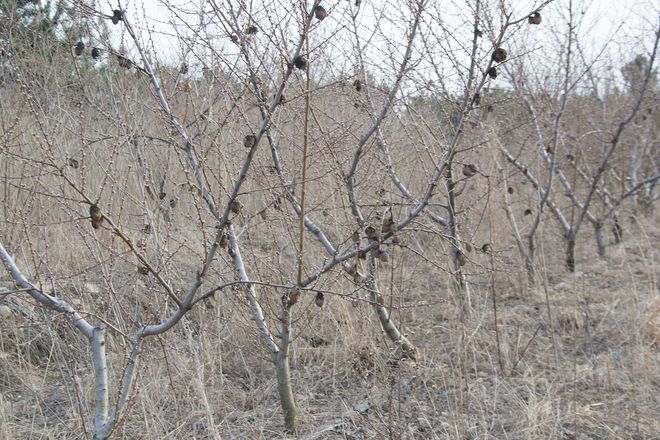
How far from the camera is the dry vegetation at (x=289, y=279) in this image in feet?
7.48

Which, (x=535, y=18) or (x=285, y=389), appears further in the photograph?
(x=285, y=389)

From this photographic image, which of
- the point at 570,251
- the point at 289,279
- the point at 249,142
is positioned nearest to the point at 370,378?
the point at 289,279

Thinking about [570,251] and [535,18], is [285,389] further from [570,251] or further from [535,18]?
[570,251]

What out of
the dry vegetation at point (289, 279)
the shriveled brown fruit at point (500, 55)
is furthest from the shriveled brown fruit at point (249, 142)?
the shriveled brown fruit at point (500, 55)

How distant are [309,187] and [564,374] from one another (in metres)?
1.87

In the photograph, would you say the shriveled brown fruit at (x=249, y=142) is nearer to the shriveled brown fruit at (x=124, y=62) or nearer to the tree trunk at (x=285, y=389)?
the shriveled brown fruit at (x=124, y=62)

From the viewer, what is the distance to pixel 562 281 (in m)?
4.93

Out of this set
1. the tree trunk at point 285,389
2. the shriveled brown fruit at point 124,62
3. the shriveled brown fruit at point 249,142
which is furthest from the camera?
the tree trunk at point 285,389

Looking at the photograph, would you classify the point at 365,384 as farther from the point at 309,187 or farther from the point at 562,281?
the point at 562,281

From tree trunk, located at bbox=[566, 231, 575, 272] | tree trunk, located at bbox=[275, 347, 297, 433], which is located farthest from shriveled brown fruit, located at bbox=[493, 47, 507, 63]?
tree trunk, located at bbox=[566, 231, 575, 272]

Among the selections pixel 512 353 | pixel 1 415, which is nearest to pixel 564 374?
pixel 512 353

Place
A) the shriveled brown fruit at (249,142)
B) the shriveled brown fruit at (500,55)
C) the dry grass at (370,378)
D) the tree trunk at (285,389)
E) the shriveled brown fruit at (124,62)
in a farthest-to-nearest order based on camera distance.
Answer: the dry grass at (370,378), the tree trunk at (285,389), the shriveled brown fruit at (124,62), the shriveled brown fruit at (500,55), the shriveled brown fruit at (249,142)

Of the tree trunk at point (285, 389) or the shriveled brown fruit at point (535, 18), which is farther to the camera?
the tree trunk at point (285, 389)

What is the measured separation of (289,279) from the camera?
9.55 ft
